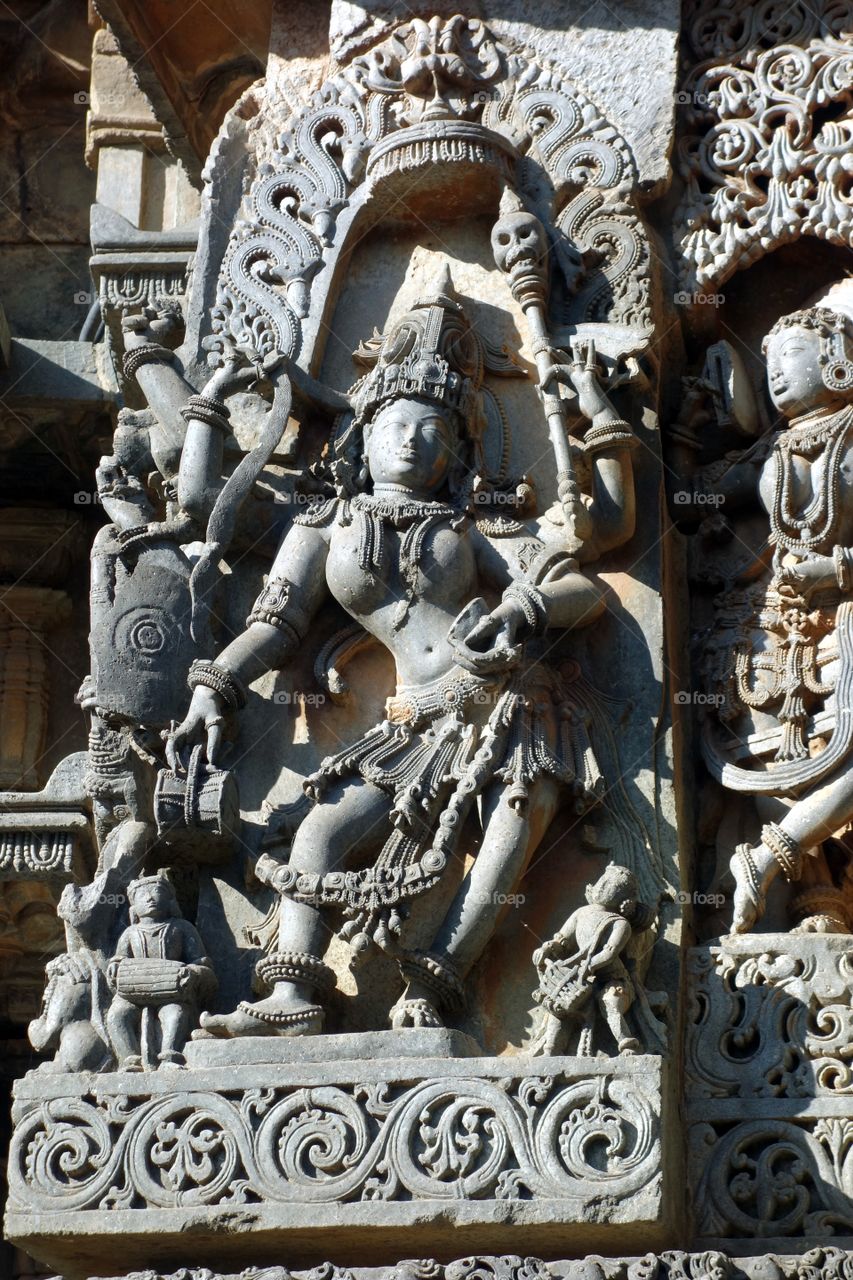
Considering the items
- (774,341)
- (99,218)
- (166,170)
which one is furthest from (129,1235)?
(166,170)

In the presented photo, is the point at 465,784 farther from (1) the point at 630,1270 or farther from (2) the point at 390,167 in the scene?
(2) the point at 390,167

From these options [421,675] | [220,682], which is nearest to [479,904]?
[421,675]

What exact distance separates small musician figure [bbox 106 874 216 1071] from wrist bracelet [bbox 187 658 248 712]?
72 centimetres

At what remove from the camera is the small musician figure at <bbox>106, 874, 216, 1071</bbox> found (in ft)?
29.0

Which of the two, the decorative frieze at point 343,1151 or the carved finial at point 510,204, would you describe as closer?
the decorative frieze at point 343,1151

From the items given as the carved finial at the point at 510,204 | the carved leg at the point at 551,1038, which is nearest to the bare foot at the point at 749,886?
the carved leg at the point at 551,1038

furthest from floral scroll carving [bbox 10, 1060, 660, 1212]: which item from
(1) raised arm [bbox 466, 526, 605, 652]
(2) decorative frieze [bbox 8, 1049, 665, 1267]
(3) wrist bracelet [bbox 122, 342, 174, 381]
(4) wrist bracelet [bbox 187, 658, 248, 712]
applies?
(3) wrist bracelet [bbox 122, 342, 174, 381]

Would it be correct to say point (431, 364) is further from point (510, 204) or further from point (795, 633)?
point (795, 633)

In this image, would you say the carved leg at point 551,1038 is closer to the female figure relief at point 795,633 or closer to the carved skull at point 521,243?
the female figure relief at point 795,633

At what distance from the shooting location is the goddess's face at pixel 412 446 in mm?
9570

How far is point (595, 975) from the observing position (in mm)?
8719

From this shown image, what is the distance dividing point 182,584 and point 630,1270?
283 centimetres

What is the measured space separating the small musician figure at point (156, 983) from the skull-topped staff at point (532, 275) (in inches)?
79.1

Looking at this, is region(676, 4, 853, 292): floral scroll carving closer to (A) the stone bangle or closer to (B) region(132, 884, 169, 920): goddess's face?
(A) the stone bangle
